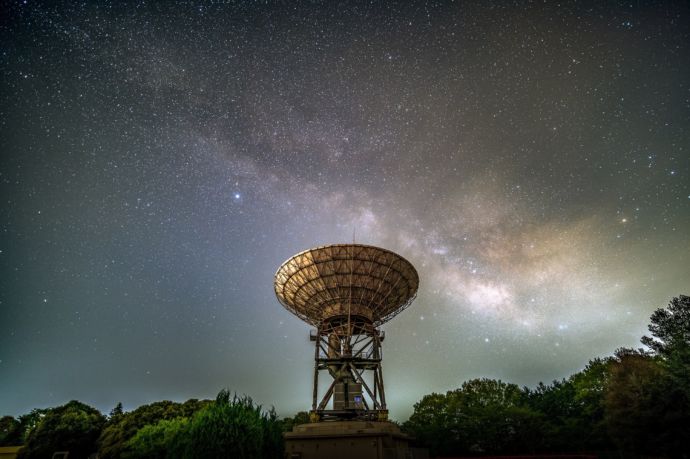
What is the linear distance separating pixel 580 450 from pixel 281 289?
31551 mm

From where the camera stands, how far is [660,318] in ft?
108

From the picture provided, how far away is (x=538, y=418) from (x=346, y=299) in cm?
2410

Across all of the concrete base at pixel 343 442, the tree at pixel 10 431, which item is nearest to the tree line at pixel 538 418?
the concrete base at pixel 343 442

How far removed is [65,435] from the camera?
37.5 m

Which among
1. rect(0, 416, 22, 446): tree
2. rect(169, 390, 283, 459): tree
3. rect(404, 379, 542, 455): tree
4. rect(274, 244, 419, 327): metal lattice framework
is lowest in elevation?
rect(169, 390, 283, 459): tree

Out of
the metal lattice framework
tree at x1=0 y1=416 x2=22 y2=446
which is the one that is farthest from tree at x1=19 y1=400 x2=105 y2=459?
the metal lattice framework

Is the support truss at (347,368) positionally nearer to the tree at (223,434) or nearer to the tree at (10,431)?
the tree at (223,434)

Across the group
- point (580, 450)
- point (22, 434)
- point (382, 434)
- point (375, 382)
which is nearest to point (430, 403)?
point (580, 450)

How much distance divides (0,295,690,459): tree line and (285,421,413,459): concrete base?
746cm

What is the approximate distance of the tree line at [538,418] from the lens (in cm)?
2484

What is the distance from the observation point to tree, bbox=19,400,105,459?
36.8 meters

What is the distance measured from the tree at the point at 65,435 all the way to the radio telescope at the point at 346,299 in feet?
92.7

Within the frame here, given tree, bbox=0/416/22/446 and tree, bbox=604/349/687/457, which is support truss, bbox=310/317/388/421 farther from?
tree, bbox=0/416/22/446

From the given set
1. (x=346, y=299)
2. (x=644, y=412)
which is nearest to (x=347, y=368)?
(x=346, y=299)
